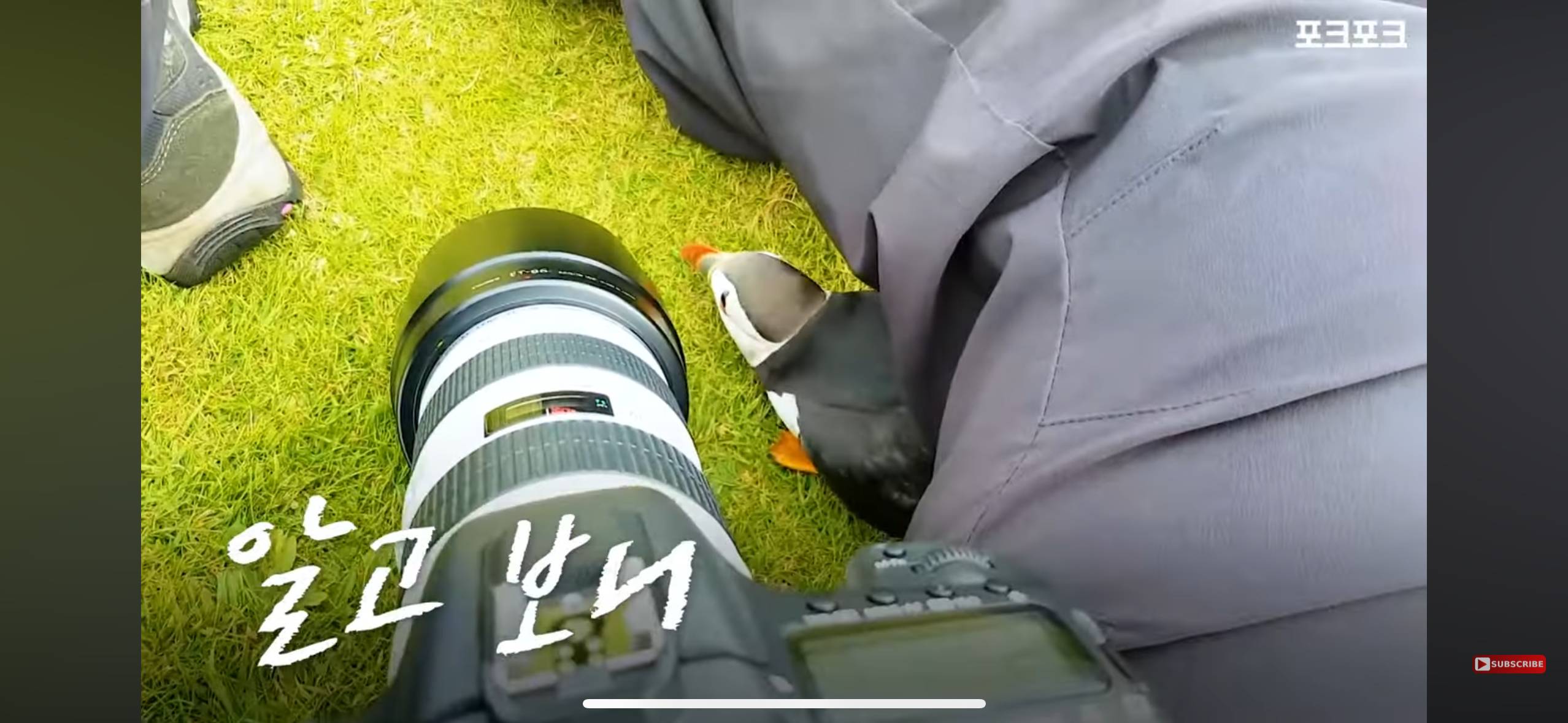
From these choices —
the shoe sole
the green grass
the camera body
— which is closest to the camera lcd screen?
the camera body

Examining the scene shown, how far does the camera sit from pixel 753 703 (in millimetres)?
262

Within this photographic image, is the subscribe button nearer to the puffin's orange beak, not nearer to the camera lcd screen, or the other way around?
the camera lcd screen

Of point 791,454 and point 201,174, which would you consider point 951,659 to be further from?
point 201,174

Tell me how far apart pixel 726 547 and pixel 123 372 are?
0.23 metres

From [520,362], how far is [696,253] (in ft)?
0.39

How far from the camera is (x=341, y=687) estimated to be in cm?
34

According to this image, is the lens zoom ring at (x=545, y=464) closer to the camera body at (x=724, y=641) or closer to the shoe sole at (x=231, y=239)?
the camera body at (x=724, y=641)

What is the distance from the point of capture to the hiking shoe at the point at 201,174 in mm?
375

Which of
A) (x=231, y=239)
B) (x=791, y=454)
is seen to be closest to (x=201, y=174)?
(x=231, y=239)

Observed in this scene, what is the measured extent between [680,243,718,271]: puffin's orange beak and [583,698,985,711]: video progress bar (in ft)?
0.74

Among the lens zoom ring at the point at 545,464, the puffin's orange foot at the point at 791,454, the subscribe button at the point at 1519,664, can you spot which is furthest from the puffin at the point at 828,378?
the subscribe button at the point at 1519,664

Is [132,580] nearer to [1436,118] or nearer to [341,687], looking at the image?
[341,687]

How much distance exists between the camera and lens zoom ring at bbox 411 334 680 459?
1.16 feet

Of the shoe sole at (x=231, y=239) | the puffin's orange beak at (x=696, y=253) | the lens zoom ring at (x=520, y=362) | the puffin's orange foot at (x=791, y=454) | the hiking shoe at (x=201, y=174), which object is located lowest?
the puffin's orange foot at (x=791, y=454)
